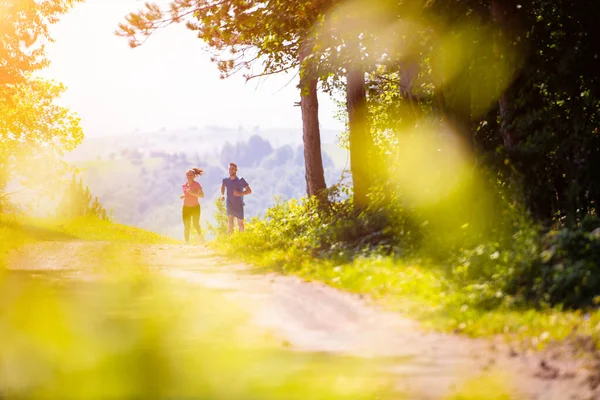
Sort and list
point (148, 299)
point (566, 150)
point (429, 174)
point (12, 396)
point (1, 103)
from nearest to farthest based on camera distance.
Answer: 1. point (12, 396)
2. point (148, 299)
3. point (566, 150)
4. point (429, 174)
5. point (1, 103)

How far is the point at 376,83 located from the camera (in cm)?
2669

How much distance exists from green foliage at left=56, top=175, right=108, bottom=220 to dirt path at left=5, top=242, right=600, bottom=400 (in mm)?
24593

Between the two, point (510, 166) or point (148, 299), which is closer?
point (148, 299)

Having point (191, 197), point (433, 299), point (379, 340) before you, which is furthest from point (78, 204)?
point (379, 340)

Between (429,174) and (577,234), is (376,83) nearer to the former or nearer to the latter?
(429,174)

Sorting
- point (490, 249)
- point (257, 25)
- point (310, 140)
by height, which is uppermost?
point (257, 25)

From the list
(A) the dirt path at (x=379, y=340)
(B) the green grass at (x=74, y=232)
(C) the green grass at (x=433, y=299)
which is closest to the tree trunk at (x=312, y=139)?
(B) the green grass at (x=74, y=232)

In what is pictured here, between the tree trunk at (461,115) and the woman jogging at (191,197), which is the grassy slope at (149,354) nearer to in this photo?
the tree trunk at (461,115)

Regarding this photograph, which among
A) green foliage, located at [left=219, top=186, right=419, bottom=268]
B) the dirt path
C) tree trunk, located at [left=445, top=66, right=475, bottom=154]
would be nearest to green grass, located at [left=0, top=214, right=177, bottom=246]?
green foliage, located at [left=219, top=186, right=419, bottom=268]

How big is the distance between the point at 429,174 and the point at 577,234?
20.6ft

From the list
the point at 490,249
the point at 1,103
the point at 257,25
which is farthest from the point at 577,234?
the point at 1,103

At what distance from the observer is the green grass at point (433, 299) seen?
21.7ft

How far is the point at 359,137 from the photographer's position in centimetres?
1705

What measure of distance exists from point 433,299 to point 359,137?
→ 8653 mm
